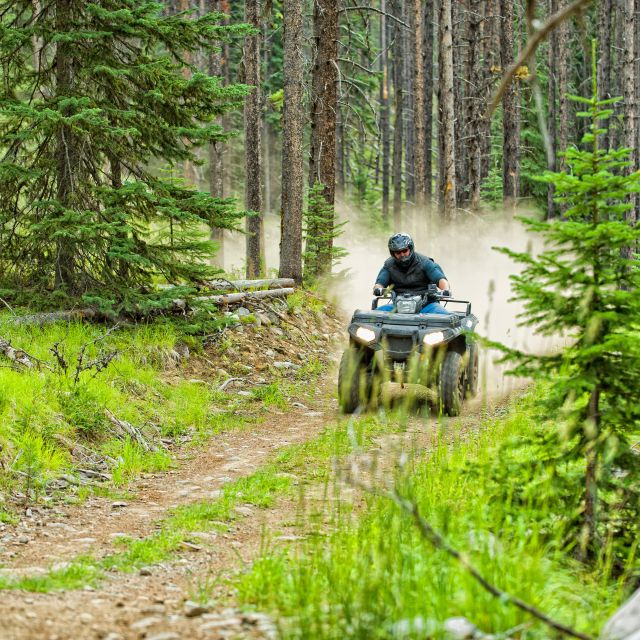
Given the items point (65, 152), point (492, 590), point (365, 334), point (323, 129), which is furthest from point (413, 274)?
point (492, 590)

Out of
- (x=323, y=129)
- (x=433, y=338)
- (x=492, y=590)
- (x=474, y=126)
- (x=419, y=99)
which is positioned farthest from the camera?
(x=419, y=99)

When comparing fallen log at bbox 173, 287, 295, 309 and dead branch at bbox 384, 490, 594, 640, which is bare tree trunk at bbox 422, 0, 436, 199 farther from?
dead branch at bbox 384, 490, 594, 640

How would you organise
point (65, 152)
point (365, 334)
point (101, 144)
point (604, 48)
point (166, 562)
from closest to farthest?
point (166, 562) → point (365, 334) → point (65, 152) → point (101, 144) → point (604, 48)

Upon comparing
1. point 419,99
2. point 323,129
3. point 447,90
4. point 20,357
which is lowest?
point 20,357

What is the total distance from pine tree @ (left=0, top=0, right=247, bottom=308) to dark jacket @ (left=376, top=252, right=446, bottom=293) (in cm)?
241

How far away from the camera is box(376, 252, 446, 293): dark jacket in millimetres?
10781

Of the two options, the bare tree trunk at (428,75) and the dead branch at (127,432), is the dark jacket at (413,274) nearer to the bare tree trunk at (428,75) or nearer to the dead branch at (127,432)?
the dead branch at (127,432)

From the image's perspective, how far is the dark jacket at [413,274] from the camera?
1078 centimetres

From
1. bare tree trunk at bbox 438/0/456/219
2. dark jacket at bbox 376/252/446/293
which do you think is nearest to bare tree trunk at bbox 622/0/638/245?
bare tree trunk at bbox 438/0/456/219

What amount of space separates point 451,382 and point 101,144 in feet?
19.4

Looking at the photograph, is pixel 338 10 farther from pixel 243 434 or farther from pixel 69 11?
pixel 243 434

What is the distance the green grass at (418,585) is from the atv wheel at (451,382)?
5.01 m

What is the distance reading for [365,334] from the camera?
9.67 meters

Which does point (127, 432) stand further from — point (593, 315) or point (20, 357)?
point (593, 315)
